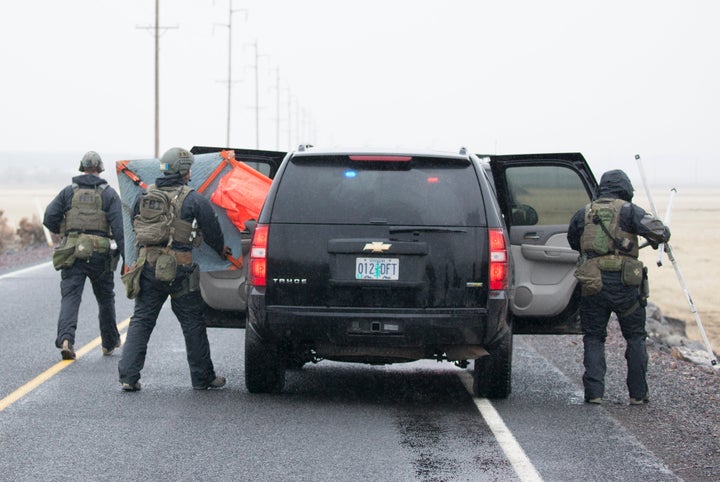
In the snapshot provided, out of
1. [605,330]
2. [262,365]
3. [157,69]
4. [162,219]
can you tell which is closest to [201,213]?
[162,219]

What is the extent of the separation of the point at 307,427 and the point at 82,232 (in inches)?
155

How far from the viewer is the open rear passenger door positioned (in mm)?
9758

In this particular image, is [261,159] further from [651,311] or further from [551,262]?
[651,311]

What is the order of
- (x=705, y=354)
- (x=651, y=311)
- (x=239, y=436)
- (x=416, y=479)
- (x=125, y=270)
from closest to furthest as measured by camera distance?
(x=416, y=479)
(x=239, y=436)
(x=125, y=270)
(x=705, y=354)
(x=651, y=311)

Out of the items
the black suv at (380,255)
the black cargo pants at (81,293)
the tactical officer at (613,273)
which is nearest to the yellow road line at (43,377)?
the black cargo pants at (81,293)

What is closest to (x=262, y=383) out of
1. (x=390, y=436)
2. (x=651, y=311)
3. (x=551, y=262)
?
(x=390, y=436)

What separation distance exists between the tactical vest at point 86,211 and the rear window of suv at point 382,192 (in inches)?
127

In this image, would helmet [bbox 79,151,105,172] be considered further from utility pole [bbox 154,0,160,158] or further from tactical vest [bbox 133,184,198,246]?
utility pole [bbox 154,0,160,158]

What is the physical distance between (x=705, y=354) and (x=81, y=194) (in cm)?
766

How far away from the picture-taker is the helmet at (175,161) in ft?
30.6

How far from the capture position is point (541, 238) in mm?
10062

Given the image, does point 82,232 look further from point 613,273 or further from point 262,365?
point 613,273

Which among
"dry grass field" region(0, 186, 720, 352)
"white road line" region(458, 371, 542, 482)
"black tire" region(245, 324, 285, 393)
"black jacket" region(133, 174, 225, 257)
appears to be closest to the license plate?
"black tire" region(245, 324, 285, 393)

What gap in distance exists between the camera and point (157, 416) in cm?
841
